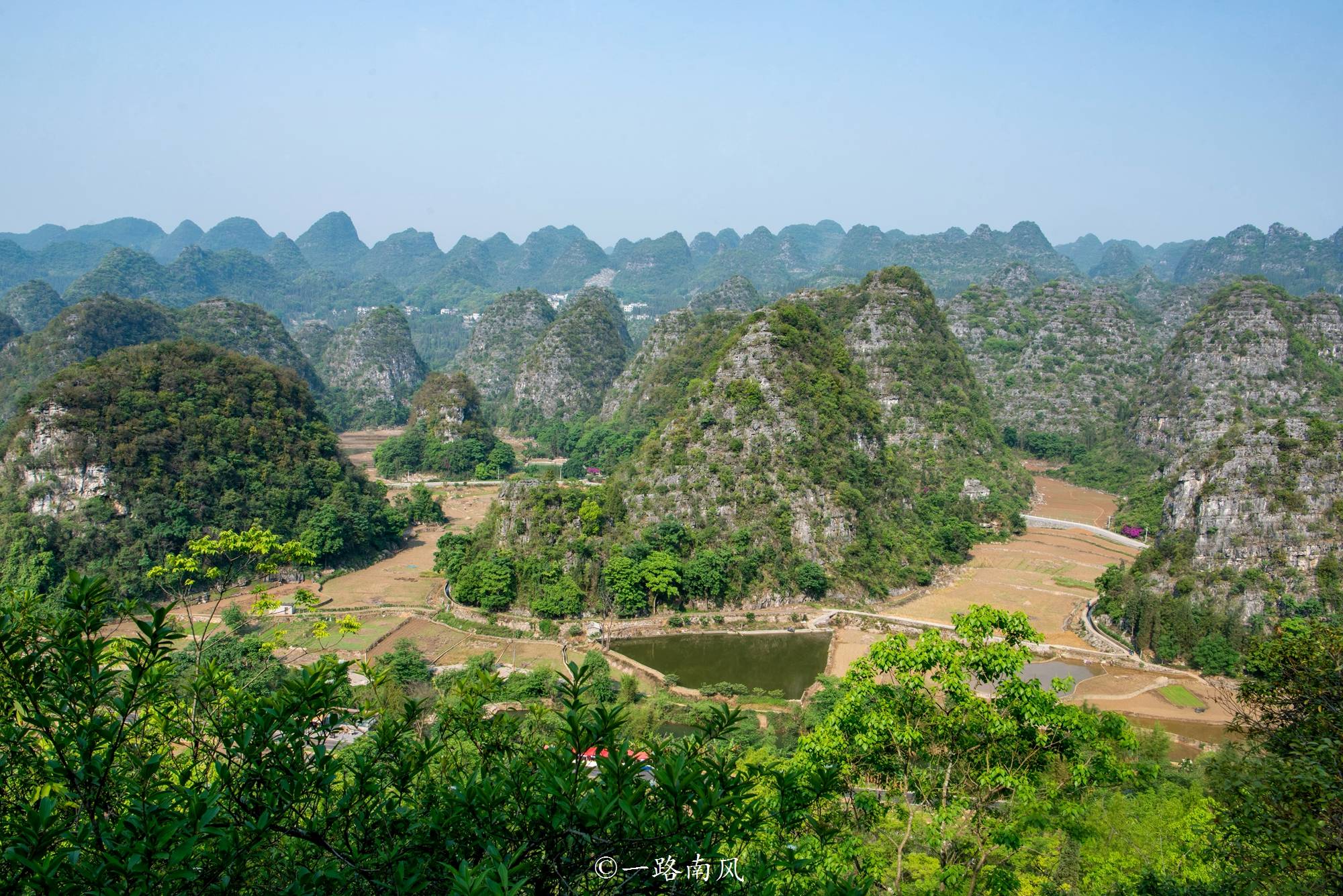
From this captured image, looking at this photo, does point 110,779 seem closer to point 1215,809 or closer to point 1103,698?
point 1215,809

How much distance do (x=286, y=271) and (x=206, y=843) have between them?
210710mm

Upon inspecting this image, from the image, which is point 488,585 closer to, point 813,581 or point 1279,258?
point 813,581

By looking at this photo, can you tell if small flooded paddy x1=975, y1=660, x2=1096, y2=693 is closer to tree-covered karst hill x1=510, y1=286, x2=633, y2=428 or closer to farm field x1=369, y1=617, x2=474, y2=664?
farm field x1=369, y1=617, x2=474, y2=664

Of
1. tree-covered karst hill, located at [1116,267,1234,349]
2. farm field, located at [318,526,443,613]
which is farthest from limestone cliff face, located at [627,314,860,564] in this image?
tree-covered karst hill, located at [1116,267,1234,349]

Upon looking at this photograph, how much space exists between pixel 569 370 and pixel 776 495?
52.7 meters

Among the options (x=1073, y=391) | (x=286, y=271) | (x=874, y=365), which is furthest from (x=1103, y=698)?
(x=286, y=271)

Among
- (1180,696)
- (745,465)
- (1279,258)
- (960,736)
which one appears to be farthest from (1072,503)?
(1279,258)

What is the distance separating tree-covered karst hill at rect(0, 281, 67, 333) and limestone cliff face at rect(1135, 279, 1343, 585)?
394 ft

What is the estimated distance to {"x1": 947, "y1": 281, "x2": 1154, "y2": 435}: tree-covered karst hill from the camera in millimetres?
68250

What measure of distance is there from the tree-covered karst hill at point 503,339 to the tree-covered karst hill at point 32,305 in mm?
51055

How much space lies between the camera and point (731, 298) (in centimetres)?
9938

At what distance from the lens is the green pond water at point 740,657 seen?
27.6 meters

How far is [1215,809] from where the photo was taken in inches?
328

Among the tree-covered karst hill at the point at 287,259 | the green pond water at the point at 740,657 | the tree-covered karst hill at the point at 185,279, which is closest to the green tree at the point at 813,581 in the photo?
the green pond water at the point at 740,657
